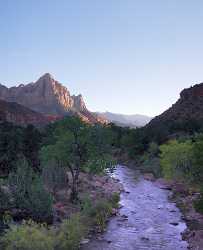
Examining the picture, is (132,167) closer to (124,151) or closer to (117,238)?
(124,151)

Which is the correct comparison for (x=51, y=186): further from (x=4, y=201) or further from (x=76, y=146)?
(x=4, y=201)

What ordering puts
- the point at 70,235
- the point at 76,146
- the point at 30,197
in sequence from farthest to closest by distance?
the point at 76,146 → the point at 30,197 → the point at 70,235

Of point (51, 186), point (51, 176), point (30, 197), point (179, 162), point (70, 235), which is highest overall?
point (179, 162)

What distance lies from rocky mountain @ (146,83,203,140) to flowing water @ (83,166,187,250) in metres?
50.5

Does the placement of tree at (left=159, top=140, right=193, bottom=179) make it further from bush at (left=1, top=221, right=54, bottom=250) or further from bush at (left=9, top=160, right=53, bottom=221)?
bush at (left=1, top=221, right=54, bottom=250)

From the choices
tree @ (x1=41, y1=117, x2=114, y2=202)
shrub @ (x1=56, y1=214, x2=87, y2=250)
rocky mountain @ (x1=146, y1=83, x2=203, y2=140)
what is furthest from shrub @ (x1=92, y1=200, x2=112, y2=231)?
rocky mountain @ (x1=146, y1=83, x2=203, y2=140)

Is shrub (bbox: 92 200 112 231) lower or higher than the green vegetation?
lower

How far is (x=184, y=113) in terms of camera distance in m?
120

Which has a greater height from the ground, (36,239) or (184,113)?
(184,113)

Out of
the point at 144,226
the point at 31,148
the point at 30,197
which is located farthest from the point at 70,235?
the point at 31,148

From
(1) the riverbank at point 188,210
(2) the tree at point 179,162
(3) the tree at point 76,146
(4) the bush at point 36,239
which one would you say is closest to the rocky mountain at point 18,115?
(1) the riverbank at point 188,210

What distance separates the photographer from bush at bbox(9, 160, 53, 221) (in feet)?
94.4

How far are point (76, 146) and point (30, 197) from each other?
9.08 m

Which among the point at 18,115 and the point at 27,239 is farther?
the point at 18,115
